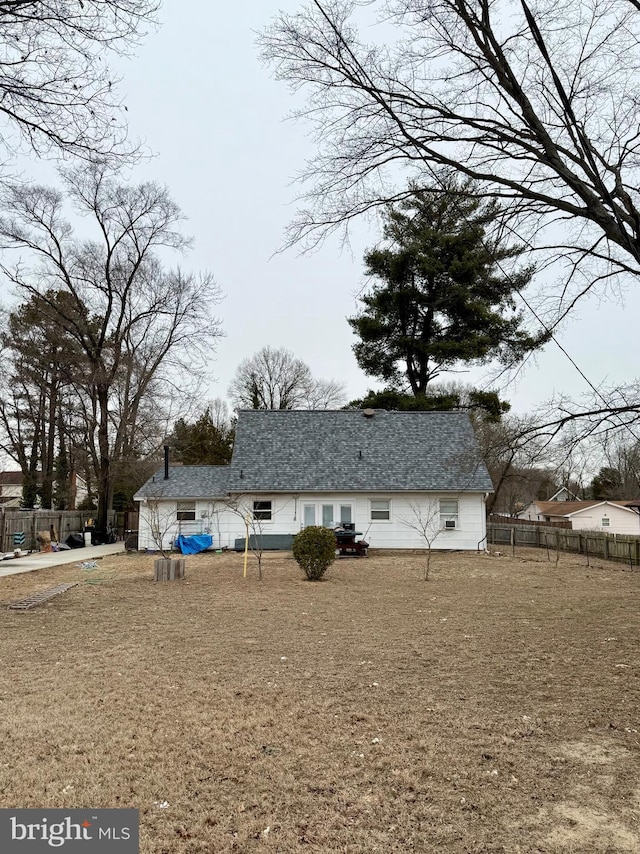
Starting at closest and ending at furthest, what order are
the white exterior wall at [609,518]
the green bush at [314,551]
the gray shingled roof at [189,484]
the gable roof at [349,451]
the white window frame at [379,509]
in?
1. the green bush at [314,551]
2. the gable roof at [349,451]
3. the gray shingled roof at [189,484]
4. the white window frame at [379,509]
5. the white exterior wall at [609,518]

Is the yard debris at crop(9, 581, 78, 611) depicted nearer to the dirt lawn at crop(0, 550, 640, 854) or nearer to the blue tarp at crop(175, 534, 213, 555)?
the dirt lawn at crop(0, 550, 640, 854)

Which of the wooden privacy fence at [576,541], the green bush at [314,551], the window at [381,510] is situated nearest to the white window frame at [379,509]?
the window at [381,510]

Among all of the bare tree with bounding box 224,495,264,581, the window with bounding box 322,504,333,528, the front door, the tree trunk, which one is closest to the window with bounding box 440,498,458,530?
the window with bounding box 322,504,333,528

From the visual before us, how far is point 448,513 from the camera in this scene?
25500 millimetres

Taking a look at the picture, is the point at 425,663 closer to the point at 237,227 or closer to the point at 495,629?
the point at 495,629

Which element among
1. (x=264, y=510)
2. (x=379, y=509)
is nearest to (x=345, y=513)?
(x=379, y=509)

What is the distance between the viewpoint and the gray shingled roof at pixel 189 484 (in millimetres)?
25344

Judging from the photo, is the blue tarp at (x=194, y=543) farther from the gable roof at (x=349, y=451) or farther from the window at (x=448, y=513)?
the window at (x=448, y=513)

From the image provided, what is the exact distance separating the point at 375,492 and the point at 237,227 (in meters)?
16.6

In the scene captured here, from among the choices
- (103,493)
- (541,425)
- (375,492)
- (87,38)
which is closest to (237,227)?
(87,38)

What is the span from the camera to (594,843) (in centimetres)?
333

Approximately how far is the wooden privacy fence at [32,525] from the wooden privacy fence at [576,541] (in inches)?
754

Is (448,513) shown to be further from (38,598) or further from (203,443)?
(203,443)

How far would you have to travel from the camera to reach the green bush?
15391mm
